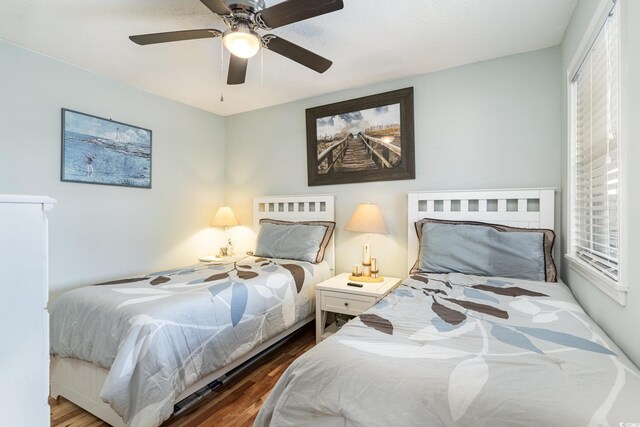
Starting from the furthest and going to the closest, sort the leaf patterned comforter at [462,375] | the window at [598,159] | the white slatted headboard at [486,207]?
the white slatted headboard at [486,207]
the window at [598,159]
the leaf patterned comforter at [462,375]

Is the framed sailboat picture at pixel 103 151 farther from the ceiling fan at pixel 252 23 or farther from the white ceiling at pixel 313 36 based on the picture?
the ceiling fan at pixel 252 23

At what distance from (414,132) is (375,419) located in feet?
7.89

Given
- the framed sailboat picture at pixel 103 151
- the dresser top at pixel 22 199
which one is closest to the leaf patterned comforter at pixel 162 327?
the dresser top at pixel 22 199

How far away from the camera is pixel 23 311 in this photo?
803 millimetres

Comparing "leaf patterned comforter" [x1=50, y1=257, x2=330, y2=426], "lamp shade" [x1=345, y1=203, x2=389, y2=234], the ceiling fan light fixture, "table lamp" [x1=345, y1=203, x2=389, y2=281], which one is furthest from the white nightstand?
the ceiling fan light fixture

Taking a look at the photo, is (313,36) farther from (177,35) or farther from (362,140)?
(362,140)

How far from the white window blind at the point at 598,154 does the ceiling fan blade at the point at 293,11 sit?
119 cm

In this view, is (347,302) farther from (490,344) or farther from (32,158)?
(32,158)

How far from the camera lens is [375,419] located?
0.80 m

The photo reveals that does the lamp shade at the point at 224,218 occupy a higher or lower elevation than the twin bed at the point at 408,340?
higher

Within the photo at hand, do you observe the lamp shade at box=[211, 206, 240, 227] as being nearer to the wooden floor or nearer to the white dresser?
the wooden floor

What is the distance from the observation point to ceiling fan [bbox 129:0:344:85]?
141 centimetres

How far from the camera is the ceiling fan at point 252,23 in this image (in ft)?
4.61

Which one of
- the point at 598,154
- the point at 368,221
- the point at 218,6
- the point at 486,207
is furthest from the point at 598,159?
the point at 218,6
